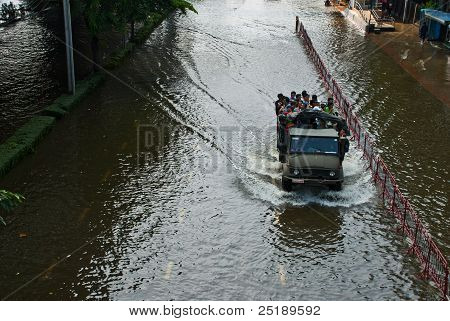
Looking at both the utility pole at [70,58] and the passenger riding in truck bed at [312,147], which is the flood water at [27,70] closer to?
the utility pole at [70,58]

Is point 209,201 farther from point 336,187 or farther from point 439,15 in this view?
point 439,15

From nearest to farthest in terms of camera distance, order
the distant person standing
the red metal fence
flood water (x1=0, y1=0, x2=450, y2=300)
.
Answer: flood water (x1=0, y1=0, x2=450, y2=300) → the red metal fence → the distant person standing

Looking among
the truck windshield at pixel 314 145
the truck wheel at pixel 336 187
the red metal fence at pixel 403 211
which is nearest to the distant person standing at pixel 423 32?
the red metal fence at pixel 403 211

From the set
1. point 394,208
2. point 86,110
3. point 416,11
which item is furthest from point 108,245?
point 416,11

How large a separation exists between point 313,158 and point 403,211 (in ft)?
10.8

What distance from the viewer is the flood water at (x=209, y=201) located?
15.6m

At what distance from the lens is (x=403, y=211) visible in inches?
768

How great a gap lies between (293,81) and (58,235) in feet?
65.4

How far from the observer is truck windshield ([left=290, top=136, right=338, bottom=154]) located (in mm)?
20594

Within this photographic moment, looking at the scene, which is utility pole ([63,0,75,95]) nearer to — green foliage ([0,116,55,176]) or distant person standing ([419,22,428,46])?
green foliage ([0,116,55,176])

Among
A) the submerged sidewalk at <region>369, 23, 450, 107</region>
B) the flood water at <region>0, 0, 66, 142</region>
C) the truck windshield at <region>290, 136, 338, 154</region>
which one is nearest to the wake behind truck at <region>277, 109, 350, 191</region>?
the truck windshield at <region>290, 136, 338, 154</region>

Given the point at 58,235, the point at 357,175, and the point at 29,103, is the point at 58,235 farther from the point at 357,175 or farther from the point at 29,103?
the point at 29,103

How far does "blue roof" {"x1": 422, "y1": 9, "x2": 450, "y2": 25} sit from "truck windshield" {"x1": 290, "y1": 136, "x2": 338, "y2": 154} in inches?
995

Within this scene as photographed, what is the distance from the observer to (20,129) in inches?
1002
